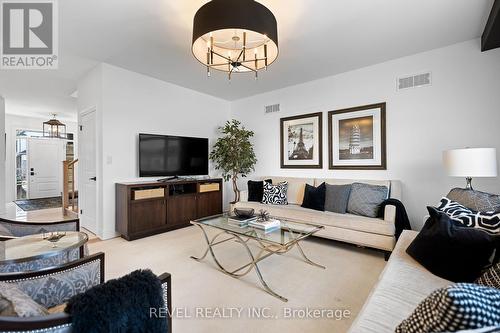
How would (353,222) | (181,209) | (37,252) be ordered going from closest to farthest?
(37,252), (353,222), (181,209)

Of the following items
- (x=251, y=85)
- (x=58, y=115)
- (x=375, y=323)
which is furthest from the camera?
(x=58, y=115)

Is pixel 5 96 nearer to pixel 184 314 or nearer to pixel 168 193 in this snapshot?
pixel 168 193

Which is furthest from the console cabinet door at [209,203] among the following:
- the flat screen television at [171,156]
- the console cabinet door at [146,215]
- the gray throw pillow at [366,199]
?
the gray throw pillow at [366,199]

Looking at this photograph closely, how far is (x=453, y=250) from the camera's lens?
4.72 feet

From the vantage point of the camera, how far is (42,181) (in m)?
7.60

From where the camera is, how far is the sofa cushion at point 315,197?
11.5ft

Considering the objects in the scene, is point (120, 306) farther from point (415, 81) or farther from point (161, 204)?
point (415, 81)

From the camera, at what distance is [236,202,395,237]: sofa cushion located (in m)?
2.77

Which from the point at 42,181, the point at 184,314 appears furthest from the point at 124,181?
the point at 42,181

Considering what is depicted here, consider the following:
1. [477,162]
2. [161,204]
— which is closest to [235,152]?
[161,204]

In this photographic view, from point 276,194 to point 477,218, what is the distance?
2.70 m

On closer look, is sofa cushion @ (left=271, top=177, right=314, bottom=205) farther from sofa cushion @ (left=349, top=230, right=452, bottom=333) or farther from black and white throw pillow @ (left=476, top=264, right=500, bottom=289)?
black and white throw pillow @ (left=476, top=264, right=500, bottom=289)

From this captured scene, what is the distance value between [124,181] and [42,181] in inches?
241

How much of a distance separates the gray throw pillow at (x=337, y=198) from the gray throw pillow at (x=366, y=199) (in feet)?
0.22
